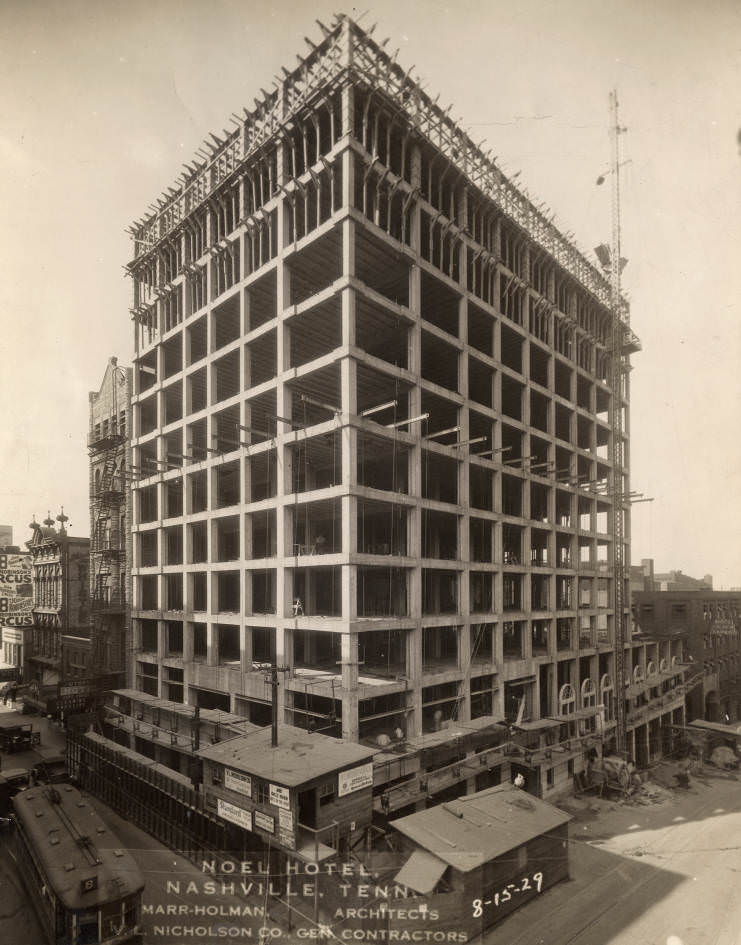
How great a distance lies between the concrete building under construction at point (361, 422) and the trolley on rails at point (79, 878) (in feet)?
33.0

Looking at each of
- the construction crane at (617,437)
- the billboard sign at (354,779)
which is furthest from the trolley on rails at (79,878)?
the construction crane at (617,437)

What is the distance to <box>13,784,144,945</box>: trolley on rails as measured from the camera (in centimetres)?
1617

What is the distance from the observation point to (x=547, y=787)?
113 ft

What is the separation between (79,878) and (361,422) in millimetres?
18678

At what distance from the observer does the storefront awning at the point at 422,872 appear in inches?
729

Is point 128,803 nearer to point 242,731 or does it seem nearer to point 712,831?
point 242,731

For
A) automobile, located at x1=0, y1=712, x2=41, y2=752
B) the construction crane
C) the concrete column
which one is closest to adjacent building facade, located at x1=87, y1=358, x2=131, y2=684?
automobile, located at x1=0, y1=712, x2=41, y2=752

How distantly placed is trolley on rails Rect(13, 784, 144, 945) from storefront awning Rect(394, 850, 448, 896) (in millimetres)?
7952

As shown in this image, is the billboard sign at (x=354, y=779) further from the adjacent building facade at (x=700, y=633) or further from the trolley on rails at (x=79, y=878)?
the adjacent building facade at (x=700, y=633)

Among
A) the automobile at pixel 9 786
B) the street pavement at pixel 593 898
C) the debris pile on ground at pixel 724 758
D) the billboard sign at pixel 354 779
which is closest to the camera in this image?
the street pavement at pixel 593 898

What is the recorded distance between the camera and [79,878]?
1664 cm

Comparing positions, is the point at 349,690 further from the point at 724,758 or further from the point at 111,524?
the point at 724,758

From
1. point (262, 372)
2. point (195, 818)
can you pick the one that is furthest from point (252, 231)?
point (195, 818)

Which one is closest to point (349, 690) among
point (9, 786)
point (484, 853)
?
point (484, 853)
